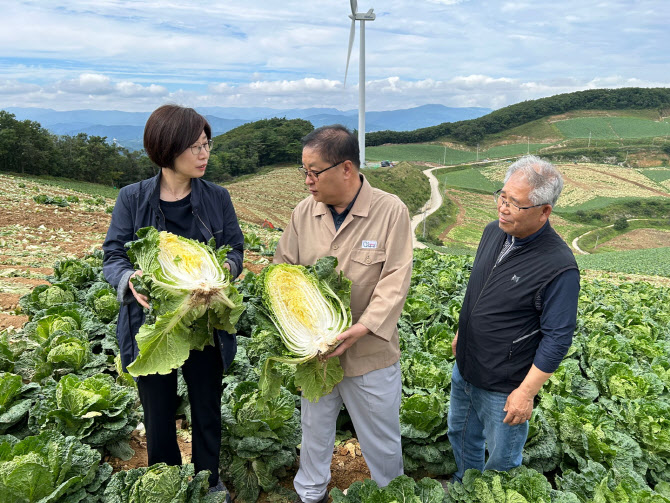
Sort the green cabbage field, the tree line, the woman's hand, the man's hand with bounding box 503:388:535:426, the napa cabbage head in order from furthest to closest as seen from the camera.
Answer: the tree line, the green cabbage field, the man's hand with bounding box 503:388:535:426, the woman's hand, the napa cabbage head

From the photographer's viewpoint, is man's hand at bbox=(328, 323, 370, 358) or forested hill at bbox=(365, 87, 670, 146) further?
forested hill at bbox=(365, 87, 670, 146)

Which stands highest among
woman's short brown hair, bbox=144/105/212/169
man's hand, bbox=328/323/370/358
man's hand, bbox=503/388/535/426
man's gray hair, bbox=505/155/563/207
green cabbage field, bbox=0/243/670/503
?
woman's short brown hair, bbox=144/105/212/169

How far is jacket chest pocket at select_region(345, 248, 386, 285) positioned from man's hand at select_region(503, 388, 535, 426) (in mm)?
1269

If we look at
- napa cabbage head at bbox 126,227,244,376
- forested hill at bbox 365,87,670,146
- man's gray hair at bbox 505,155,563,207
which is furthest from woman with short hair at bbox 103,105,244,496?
forested hill at bbox 365,87,670,146

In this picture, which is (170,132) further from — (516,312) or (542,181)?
(516,312)

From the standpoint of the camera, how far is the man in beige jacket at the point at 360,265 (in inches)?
121

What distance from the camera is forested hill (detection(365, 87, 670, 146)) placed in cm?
12875

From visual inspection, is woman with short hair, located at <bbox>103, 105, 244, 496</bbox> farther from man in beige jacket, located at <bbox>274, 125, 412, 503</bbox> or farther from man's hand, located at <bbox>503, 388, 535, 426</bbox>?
man's hand, located at <bbox>503, 388, 535, 426</bbox>

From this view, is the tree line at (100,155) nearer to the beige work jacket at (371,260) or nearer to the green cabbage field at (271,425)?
the green cabbage field at (271,425)

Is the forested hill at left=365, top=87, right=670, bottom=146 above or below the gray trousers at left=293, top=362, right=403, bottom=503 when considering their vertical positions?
above

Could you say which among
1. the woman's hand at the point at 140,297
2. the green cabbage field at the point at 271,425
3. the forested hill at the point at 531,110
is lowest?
the green cabbage field at the point at 271,425

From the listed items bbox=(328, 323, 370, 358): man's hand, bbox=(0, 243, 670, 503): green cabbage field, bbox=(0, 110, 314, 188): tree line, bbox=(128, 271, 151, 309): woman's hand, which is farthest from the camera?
bbox=(0, 110, 314, 188): tree line

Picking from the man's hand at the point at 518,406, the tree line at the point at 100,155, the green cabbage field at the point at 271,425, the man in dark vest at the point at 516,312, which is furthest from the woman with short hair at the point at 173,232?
the tree line at the point at 100,155

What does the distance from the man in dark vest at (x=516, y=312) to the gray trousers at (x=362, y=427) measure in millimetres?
694
